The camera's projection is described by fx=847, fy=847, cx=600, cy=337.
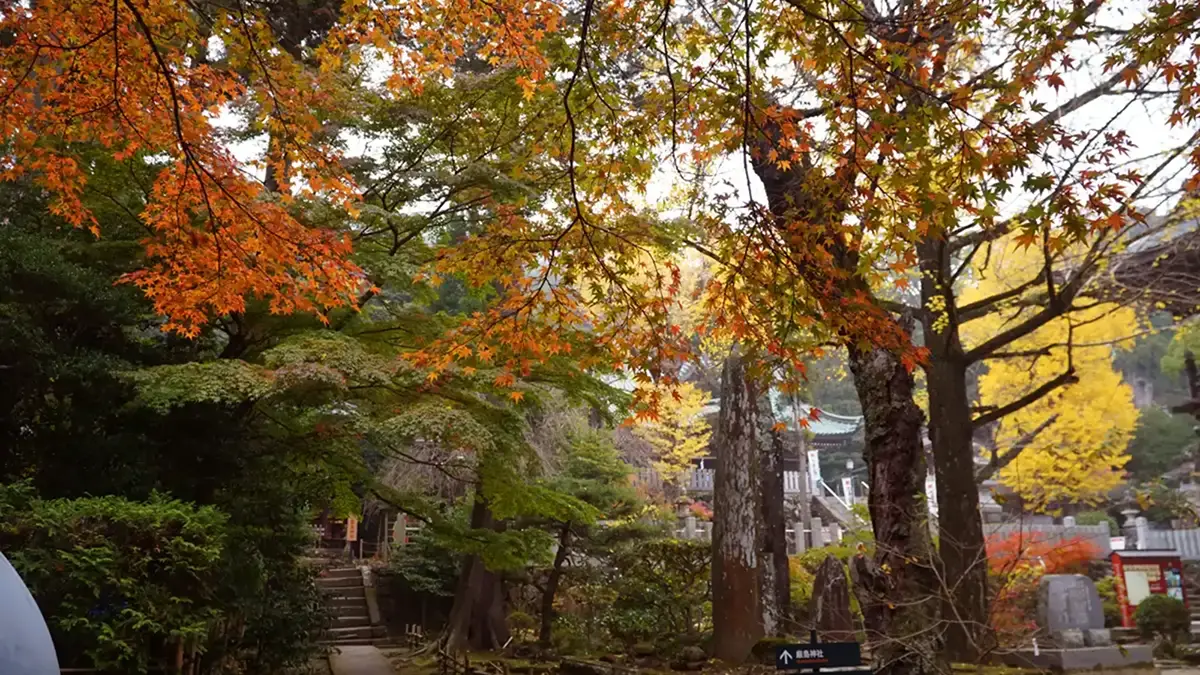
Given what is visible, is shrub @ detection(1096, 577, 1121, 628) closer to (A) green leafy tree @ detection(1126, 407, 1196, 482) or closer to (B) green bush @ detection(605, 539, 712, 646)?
(B) green bush @ detection(605, 539, 712, 646)

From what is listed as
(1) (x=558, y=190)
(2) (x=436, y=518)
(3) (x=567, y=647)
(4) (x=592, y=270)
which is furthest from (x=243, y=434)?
(3) (x=567, y=647)

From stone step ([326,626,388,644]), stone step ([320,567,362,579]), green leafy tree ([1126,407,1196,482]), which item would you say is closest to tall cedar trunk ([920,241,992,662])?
stone step ([326,626,388,644])

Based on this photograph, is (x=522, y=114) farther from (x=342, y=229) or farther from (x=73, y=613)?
(x=73, y=613)

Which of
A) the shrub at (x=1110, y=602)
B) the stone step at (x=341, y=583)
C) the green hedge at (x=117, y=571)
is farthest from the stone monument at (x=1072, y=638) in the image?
the stone step at (x=341, y=583)

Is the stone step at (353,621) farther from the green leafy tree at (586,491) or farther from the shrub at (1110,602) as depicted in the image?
the shrub at (1110,602)

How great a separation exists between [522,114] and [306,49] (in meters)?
3.50

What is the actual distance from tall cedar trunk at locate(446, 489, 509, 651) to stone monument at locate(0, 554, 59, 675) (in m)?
10.9

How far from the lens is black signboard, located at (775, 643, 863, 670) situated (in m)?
5.75

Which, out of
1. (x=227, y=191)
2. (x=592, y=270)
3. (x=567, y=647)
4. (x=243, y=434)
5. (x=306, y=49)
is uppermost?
(x=306, y=49)

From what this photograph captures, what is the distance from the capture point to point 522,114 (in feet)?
31.6

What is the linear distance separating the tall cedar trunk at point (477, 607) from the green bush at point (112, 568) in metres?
6.98

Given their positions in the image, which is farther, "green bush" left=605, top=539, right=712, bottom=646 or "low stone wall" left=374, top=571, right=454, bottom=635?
"low stone wall" left=374, top=571, right=454, bottom=635

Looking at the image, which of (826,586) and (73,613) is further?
(826,586)

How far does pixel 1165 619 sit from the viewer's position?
1553 cm
